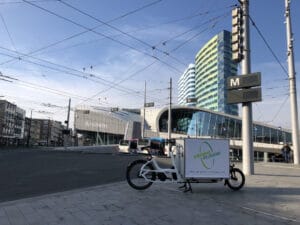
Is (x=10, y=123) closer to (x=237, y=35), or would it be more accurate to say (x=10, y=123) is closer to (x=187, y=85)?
(x=187, y=85)

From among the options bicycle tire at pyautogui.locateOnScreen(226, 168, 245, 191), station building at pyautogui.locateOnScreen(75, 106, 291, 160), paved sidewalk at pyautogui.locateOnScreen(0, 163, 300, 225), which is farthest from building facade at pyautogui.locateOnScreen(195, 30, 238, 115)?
paved sidewalk at pyautogui.locateOnScreen(0, 163, 300, 225)

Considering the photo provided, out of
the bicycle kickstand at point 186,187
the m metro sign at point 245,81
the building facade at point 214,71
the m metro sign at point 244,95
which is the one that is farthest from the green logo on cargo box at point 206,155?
the building facade at point 214,71

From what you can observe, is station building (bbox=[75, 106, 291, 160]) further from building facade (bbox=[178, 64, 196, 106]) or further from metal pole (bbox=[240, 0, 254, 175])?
metal pole (bbox=[240, 0, 254, 175])

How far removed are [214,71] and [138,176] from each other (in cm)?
6948

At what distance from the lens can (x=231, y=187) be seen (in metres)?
10.0

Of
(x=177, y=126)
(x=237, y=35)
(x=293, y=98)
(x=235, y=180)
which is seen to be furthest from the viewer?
(x=177, y=126)

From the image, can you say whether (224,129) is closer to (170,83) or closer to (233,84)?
(170,83)

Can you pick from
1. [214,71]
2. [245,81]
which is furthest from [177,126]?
[245,81]

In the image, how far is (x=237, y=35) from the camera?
605 inches

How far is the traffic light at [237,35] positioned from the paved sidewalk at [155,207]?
7.10m

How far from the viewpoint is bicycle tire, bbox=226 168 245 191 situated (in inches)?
394

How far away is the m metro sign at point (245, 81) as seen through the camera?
15.0 m

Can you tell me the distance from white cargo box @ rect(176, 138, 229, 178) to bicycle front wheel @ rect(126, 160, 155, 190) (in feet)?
2.83

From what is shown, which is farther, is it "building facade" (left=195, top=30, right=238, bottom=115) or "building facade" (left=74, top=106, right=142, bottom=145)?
"building facade" (left=74, top=106, right=142, bottom=145)
